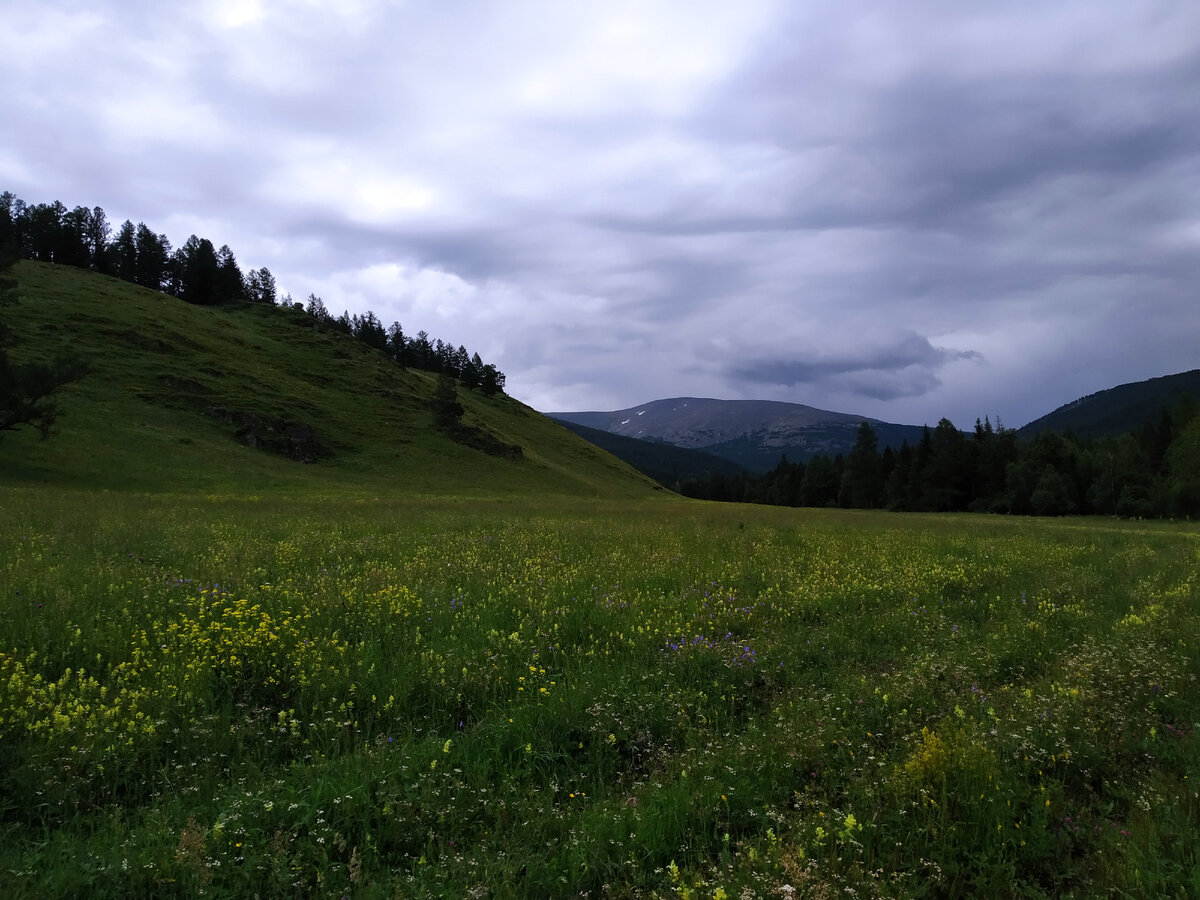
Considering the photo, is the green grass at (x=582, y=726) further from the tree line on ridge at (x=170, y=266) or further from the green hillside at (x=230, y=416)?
the tree line on ridge at (x=170, y=266)

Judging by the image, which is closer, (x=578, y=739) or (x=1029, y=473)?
(x=578, y=739)

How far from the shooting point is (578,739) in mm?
5484

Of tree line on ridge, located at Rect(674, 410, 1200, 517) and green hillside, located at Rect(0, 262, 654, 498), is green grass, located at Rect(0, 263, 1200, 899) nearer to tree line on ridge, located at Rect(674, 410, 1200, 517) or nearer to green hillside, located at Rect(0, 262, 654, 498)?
green hillside, located at Rect(0, 262, 654, 498)

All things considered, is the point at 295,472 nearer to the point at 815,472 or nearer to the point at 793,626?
the point at 793,626

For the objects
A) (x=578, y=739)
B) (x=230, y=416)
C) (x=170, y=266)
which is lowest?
(x=578, y=739)

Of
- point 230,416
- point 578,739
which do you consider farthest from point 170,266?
point 578,739

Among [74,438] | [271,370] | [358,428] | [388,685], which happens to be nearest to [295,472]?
[74,438]

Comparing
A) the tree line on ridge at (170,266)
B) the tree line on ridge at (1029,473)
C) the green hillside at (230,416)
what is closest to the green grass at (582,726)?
the green hillside at (230,416)

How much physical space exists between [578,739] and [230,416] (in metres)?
69.5

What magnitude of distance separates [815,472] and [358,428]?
8301cm

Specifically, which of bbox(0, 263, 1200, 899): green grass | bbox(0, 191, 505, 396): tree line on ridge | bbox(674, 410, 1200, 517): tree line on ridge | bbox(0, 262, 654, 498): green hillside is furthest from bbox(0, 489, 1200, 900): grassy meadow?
bbox(0, 191, 505, 396): tree line on ridge

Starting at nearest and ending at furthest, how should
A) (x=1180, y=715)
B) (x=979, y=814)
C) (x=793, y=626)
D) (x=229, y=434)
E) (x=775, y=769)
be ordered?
(x=979, y=814) → (x=775, y=769) → (x=1180, y=715) → (x=793, y=626) → (x=229, y=434)

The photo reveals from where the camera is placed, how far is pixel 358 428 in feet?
247

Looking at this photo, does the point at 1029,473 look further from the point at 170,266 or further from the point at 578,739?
the point at 170,266
